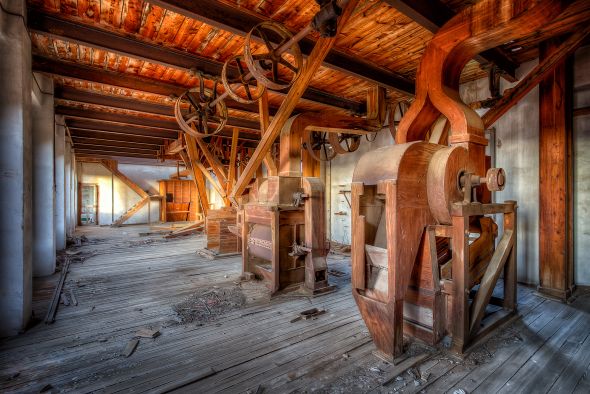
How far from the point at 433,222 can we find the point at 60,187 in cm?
790

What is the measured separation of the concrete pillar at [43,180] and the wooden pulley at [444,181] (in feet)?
20.1

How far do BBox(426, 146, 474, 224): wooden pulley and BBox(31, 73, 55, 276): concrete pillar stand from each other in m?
6.14

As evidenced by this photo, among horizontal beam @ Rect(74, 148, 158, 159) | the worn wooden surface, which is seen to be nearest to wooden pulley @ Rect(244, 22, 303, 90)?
the worn wooden surface

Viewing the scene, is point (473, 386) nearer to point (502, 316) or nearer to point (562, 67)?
point (502, 316)

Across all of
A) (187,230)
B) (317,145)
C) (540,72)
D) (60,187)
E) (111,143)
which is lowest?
(187,230)

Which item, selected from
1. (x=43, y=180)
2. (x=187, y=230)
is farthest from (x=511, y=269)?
(x=187, y=230)

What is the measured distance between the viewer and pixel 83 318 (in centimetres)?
334

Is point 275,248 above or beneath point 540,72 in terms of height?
beneath

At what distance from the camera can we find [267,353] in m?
Answer: 2.59

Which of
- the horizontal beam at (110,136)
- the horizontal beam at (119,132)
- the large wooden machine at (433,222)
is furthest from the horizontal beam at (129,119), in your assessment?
the large wooden machine at (433,222)

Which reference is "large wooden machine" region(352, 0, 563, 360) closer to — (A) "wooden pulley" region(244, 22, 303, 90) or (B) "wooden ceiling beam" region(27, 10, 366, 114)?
(A) "wooden pulley" region(244, 22, 303, 90)

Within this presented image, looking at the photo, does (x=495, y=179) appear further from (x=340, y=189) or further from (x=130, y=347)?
(x=340, y=189)

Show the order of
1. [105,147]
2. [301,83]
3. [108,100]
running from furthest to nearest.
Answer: [105,147] → [108,100] → [301,83]

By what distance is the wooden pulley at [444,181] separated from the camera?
2.50 meters
